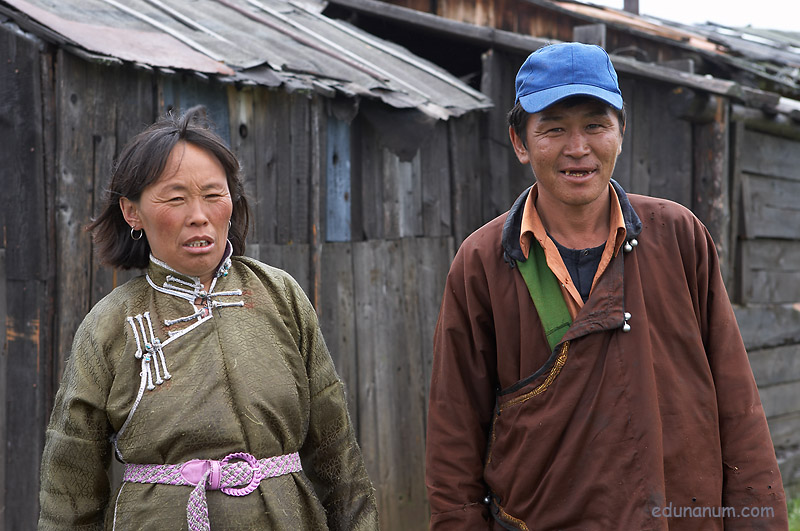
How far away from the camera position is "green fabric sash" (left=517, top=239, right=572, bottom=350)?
2248 mm

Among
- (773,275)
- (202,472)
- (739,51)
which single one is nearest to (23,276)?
(202,472)

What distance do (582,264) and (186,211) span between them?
105 cm

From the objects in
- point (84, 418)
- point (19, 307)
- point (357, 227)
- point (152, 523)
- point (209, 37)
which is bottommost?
point (152, 523)

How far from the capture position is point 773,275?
683 centimetres

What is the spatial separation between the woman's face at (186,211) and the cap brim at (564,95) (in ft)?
2.79

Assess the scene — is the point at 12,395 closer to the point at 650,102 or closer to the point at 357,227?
the point at 357,227

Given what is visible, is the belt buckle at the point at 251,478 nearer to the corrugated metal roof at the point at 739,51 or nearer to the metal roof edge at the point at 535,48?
the metal roof edge at the point at 535,48

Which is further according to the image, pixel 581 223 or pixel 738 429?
pixel 581 223

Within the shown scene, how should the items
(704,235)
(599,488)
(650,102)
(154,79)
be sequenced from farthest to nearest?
1. (650,102)
2. (154,79)
3. (704,235)
4. (599,488)

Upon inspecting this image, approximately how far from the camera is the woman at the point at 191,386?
220cm

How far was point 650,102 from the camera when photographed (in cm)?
598

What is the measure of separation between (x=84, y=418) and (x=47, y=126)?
1660 mm

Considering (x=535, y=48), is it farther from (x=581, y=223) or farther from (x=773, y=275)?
(x=581, y=223)

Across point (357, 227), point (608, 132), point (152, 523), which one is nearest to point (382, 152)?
point (357, 227)
